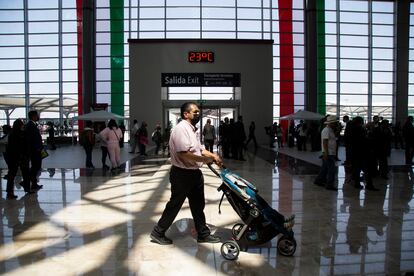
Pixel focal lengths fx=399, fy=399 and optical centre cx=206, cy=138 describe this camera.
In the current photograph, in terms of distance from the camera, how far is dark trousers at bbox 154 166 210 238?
4512mm

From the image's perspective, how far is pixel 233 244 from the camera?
4160mm

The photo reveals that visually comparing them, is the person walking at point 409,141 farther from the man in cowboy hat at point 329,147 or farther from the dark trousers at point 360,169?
the man in cowboy hat at point 329,147

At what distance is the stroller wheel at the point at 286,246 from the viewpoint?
4.29 metres

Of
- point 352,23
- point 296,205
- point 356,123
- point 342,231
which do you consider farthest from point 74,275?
point 352,23

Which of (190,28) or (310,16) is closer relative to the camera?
(310,16)

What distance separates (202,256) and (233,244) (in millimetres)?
400

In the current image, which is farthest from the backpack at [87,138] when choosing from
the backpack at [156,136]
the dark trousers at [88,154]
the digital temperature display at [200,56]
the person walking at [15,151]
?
the digital temperature display at [200,56]

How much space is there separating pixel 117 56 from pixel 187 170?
82.5ft

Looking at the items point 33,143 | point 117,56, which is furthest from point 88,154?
point 117,56

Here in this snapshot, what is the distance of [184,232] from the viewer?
527 centimetres

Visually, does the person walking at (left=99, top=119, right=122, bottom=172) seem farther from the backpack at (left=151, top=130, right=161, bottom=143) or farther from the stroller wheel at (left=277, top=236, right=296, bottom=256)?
the stroller wheel at (left=277, top=236, right=296, bottom=256)

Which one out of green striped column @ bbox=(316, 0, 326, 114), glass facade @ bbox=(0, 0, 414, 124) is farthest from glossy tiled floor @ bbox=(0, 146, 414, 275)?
green striped column @ bbox=(316, 0, 326, 114)

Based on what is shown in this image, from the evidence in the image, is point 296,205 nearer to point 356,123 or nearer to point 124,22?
point 356,123

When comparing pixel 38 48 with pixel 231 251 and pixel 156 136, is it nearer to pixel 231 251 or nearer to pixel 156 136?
pixel 156 136
